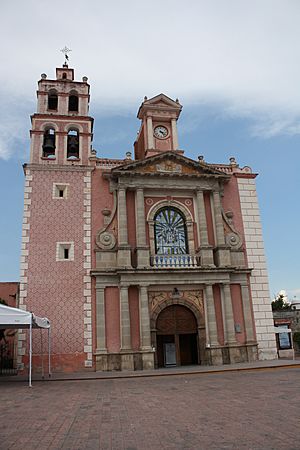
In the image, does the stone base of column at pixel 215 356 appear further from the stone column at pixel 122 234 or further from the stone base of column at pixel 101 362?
the stone column at pixel 122 234

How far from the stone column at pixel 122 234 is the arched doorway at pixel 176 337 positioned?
3399mm

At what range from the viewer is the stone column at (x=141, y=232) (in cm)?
2047

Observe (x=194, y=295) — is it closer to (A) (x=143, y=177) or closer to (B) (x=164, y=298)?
(B) (x=164, y=298)

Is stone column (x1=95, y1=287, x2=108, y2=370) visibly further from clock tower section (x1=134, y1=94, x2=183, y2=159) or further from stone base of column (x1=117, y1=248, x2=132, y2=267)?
clock tower section (x1=134, y1=94, x2=183, y2=159)

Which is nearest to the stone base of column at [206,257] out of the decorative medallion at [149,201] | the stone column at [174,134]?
the decorative medallion at [149,201]

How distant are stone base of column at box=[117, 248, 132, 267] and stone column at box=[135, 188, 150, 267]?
1.73ft

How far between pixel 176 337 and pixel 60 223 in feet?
28.8

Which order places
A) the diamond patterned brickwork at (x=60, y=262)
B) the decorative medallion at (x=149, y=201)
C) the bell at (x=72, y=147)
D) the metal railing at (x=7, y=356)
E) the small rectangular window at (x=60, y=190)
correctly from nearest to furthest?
the diamond patterned brickwork at (x=60, y=262), the small rectangular window at (x=60, y=190), the decorative medallion at (x=149, y=201), the bell at (x=72, y=147), the metal railing at (x=7, y=356)

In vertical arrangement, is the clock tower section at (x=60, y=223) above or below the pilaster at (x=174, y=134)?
below

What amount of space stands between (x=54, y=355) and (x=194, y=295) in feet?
25.5

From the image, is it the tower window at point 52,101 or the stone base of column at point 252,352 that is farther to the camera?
the tower window at point 52,101

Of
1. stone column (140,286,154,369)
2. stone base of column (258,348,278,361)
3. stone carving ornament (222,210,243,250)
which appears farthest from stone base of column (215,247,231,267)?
stone base of column (258,348,278,361)

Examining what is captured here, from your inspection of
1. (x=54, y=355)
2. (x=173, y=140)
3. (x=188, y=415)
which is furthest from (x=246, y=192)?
(x=188, y=415)

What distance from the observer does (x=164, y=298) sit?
A: 20.5m
